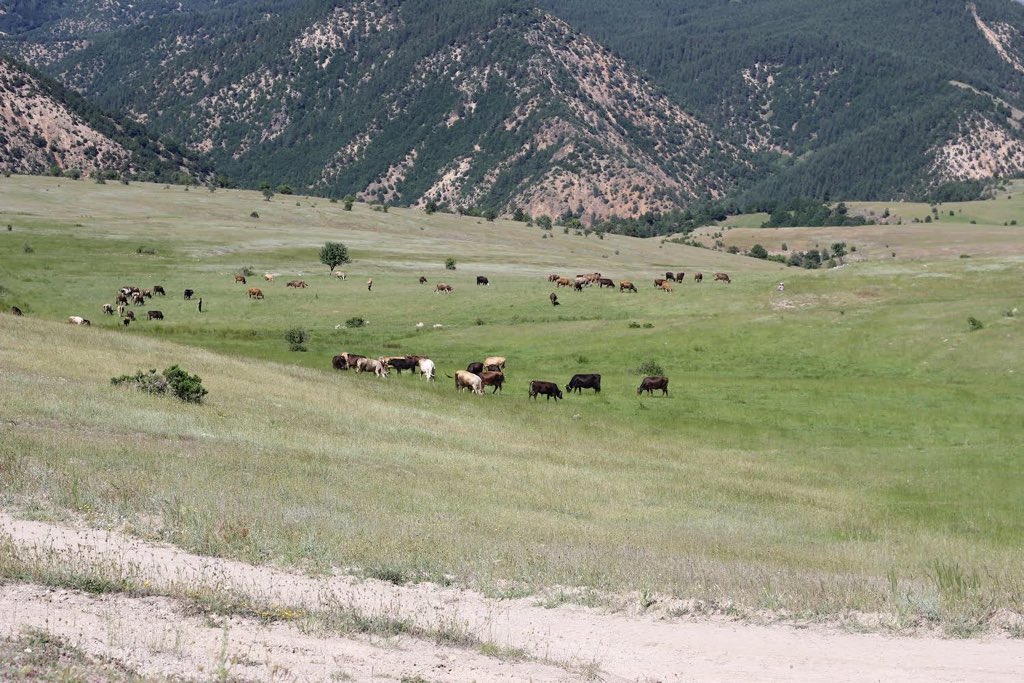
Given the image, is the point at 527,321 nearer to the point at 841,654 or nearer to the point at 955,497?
the point at 955,497

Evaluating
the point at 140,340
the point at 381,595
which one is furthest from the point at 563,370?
the point at 381,595

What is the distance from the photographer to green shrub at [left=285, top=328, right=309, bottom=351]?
54.8 m

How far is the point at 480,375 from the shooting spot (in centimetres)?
4403

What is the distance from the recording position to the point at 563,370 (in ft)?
165

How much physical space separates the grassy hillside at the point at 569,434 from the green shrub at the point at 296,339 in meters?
0.81

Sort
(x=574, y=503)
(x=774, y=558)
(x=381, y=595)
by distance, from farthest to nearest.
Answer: (x=574, y=503)
(x=774, y=558)
(x=381, y=595)

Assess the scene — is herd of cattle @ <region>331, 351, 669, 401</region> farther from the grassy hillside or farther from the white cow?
the grassy hillside

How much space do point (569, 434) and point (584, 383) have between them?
9519 millimetres

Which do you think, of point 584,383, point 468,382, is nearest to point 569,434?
point 468,382

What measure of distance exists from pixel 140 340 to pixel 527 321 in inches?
1010

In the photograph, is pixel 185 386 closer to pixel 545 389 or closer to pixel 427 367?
pixel 545 389

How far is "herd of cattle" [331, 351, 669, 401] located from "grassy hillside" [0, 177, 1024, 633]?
786mm

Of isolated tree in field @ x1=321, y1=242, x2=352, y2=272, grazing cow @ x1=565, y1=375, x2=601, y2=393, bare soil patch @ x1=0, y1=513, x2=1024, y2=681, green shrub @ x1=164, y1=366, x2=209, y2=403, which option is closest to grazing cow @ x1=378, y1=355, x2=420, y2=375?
grazing cow @ x1=565, y1=375, x2=601, y2=393

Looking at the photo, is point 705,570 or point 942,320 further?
point 942,320
